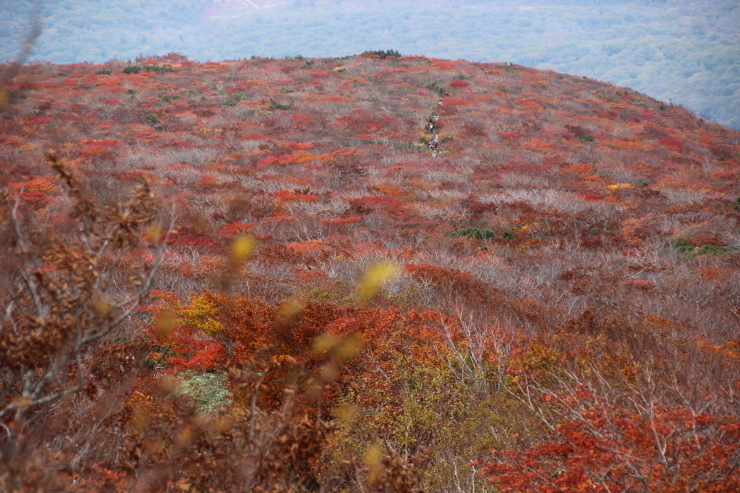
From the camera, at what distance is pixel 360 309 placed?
592 centimetres

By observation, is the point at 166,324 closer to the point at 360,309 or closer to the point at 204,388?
the point at 204,388

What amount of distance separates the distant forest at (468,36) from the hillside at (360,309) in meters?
81.1

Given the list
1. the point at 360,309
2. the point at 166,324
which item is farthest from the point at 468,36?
the point at 166,324

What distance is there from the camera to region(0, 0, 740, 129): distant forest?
90438 millimetres

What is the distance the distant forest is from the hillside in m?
81.1

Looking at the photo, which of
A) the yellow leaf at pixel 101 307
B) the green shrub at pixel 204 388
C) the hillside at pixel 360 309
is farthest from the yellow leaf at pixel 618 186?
the yellow leaf at pixel 101 307

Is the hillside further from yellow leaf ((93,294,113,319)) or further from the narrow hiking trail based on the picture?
the narrow hiking trail

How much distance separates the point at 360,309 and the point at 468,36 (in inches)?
7255

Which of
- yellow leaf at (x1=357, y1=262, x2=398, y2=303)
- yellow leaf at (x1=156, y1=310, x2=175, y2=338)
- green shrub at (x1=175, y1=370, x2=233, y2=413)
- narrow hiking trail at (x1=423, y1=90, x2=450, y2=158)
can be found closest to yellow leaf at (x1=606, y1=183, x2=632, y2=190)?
narrow hiking trail at (x1=423, y1=90, x2=450, y2=158)

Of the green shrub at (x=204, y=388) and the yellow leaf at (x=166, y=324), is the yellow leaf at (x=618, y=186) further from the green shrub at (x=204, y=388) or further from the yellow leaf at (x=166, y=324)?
the yellow leaf at (x=166, y=324)

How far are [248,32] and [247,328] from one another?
186 m

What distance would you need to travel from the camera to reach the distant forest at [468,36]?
90.4 meters

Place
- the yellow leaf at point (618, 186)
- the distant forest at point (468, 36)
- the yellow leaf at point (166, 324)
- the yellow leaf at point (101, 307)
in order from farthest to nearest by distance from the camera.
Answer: the distant forest at point (468, 36) < the yellow leaf at point (618, 186) < the yellow leaf at point (166, 324) < the yellow leaf at point (101, 307)

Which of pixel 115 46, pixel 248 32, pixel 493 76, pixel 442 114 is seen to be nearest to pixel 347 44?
pixel 248 32
